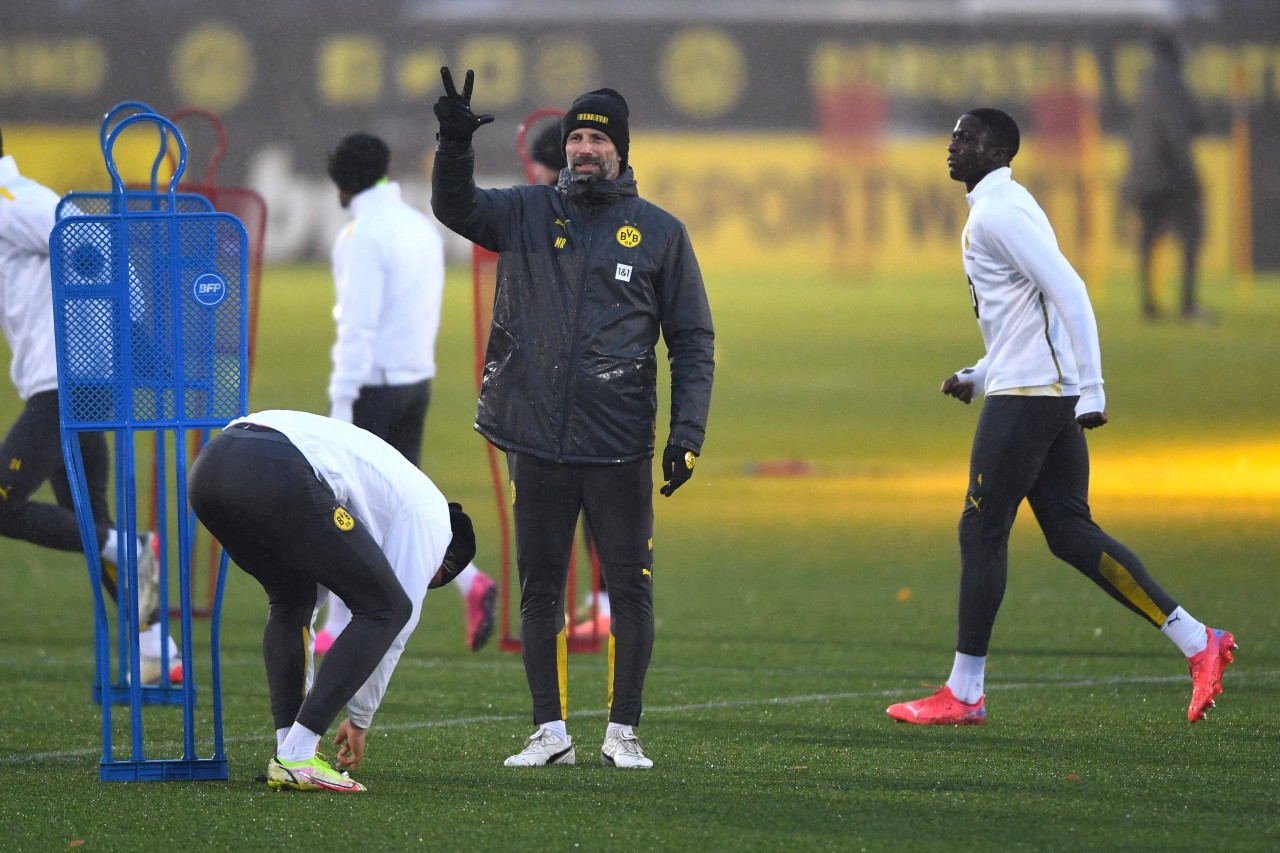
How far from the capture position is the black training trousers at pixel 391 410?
830 cm

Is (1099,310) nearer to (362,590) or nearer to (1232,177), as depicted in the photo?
(1232,177)

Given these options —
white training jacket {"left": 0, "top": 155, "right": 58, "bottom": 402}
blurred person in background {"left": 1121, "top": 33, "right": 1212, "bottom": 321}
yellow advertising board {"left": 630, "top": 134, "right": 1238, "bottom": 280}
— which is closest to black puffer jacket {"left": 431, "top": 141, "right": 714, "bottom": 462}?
white training jacket {"left": 0, "top": 155, "right": 58, "bottom": 402}

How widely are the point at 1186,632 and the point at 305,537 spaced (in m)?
3.14

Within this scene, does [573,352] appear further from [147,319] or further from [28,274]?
[28,274]

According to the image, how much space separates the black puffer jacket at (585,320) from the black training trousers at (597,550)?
87mm

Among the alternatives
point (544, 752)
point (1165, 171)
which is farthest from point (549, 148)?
point (1165, 171)

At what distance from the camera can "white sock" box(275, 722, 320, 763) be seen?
5316 millimetres

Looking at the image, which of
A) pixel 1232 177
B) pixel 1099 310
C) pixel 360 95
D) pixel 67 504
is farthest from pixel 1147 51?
pixel 67 504

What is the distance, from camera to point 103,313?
558 centimetres

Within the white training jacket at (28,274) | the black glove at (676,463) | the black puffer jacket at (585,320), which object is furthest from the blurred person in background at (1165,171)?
the black glove at (676,463)

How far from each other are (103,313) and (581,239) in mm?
1395

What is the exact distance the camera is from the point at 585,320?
5.73 m

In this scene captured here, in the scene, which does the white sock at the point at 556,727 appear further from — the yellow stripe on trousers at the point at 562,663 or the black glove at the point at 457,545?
the black glove at the point at 457,545

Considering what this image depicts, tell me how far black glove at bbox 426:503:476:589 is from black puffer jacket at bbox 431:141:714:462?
1.27 ft
